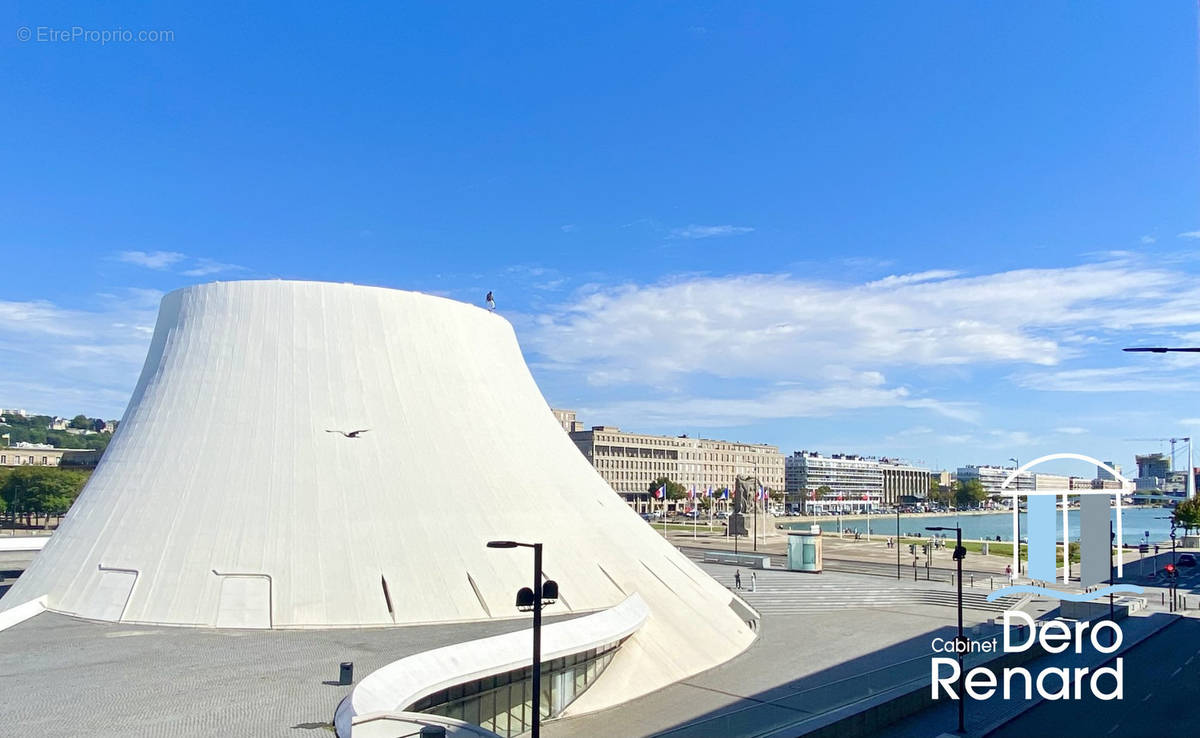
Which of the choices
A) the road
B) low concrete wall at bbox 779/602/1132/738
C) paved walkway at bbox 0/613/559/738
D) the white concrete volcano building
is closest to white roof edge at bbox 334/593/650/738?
paved walkway at bbox 0/613/559/738

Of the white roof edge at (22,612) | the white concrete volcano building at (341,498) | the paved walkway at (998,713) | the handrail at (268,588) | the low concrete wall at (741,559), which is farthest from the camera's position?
the low concrete wall at (741,559)

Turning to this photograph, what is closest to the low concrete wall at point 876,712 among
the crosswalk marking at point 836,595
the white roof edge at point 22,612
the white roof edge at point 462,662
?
the white roof edge at point 462,662

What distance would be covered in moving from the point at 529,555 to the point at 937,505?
17461 cm

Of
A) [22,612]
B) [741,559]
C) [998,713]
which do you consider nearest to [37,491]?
[22,612]

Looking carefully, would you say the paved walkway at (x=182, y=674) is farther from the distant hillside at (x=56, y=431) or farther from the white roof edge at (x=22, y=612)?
the distant hillside at (x=56, y=431)

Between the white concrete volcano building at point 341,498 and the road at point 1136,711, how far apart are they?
765 centimetres

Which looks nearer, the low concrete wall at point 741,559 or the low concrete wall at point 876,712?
the low concrete wall at point 876,712

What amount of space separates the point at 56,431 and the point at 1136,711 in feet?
629

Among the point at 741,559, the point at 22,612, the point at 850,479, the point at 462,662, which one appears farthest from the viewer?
the point at 850,479

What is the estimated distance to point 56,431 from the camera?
164 metres

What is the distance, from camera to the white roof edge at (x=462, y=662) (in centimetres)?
1076

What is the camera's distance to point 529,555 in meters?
21.4

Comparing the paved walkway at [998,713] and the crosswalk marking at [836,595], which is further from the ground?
the paved walkway at [998,713]

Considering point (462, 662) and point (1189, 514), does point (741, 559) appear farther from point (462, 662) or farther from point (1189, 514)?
point (1189, 514)
